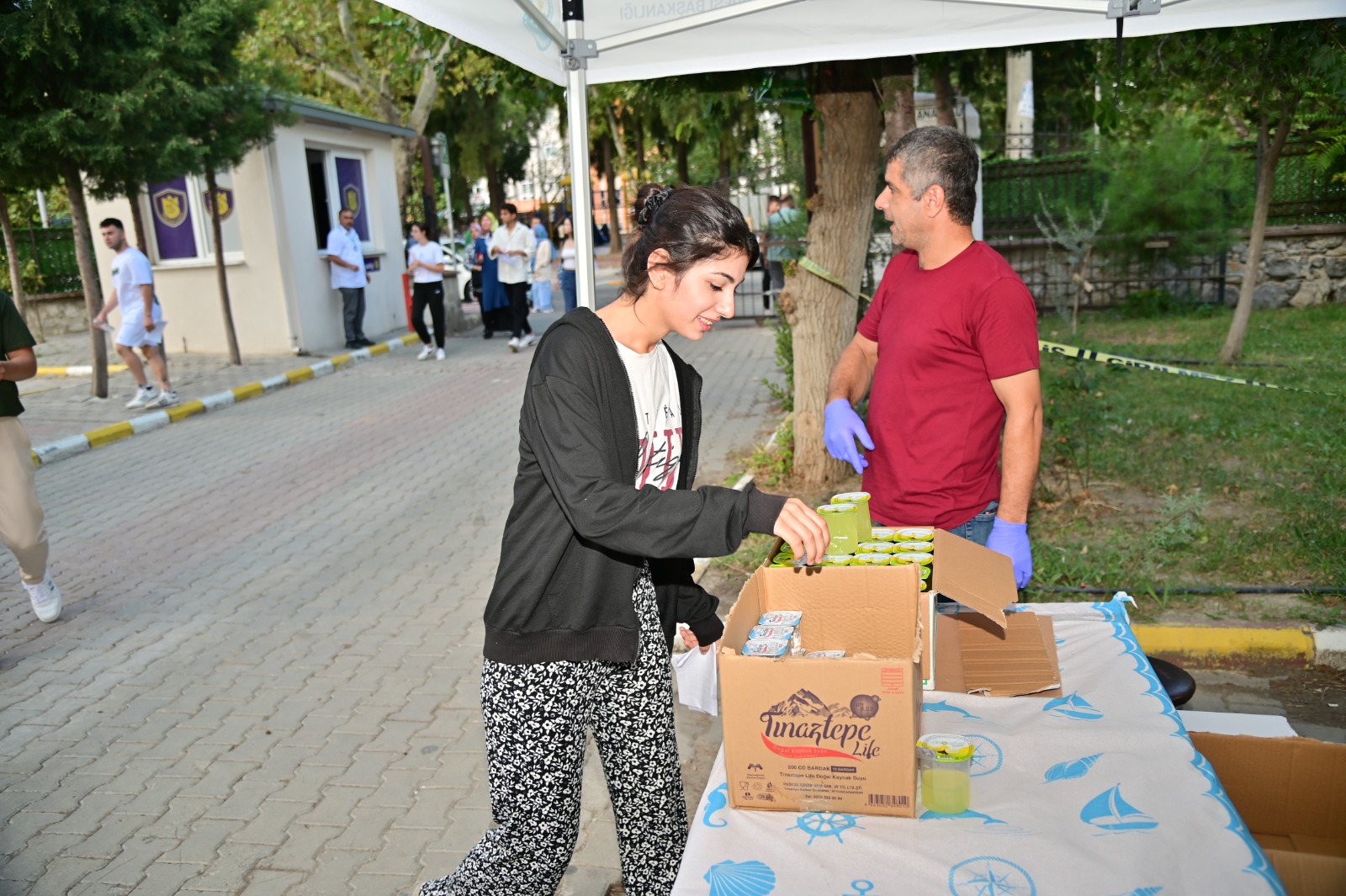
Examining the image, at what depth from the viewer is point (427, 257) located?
15.7 metres

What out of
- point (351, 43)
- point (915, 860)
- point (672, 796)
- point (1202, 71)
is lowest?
point (672, 796)

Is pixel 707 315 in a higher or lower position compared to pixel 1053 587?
higher

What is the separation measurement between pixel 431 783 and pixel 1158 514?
4.54m

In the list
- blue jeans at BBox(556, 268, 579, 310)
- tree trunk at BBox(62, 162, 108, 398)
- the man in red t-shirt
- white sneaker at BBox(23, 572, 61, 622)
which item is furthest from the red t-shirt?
blue jeans at BBox(556, 268, 579, 310)

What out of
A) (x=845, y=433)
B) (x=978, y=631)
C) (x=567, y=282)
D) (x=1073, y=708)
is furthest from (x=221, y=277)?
(x=1073, y=708)

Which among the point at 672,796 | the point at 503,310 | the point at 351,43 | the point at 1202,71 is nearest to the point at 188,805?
the point at 672,796

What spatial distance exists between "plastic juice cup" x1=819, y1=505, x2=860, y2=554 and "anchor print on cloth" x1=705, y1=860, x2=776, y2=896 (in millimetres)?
813

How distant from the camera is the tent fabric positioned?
4109mm

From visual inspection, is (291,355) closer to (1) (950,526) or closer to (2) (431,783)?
(2) (431,783)

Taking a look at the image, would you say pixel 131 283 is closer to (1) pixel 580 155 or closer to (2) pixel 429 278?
(2) pixel 429 278

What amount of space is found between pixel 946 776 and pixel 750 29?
3651 mm

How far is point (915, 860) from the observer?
1.88 m

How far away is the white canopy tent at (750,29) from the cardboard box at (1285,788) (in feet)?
8.71

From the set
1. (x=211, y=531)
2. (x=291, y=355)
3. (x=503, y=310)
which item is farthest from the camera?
(x=503, y=310)
